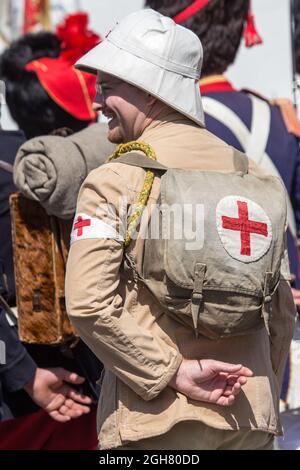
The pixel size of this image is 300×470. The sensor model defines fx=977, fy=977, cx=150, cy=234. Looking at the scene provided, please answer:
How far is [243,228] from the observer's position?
236 cm

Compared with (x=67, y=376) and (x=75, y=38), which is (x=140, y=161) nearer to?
(x=67, y=376)

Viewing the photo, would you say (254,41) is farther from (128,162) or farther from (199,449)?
(199,449)

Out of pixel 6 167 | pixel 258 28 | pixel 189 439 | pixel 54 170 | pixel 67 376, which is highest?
pixel 54 170

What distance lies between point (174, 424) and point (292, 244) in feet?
3.86

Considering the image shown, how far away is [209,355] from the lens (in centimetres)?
245

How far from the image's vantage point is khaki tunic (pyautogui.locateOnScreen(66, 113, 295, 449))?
2.34m

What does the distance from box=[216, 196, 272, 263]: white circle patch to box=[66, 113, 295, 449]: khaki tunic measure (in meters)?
0.16

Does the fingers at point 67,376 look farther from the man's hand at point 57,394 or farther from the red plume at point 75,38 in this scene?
the red plume at point 75,38

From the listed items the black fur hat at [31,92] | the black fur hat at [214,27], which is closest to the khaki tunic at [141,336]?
the black fur hat at [214,27]

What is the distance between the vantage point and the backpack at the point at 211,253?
2.33 m

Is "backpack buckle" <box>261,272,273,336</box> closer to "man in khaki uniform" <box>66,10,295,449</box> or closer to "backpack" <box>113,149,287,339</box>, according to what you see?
"backpack" <box>113,149,287,339</box>

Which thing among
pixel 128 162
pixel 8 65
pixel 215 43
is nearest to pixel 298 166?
pixel 215 43

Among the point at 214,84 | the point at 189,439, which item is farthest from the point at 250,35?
the point at 189,439

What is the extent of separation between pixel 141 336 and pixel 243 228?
0.36 meters
